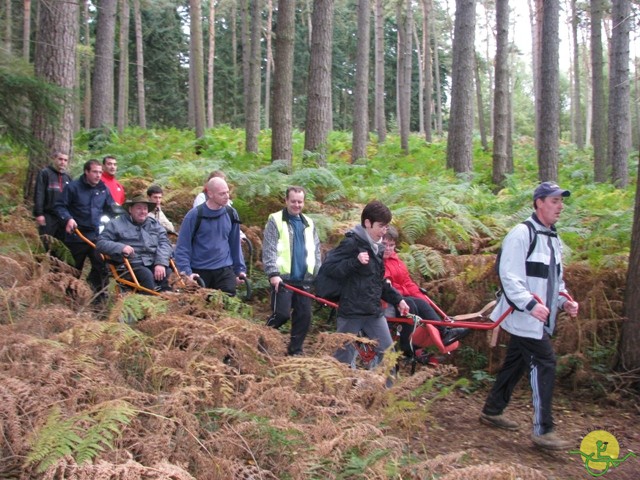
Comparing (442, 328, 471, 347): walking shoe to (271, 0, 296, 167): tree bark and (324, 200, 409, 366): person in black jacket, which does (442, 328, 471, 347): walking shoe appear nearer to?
(324, 200, 409, 366): person in black jacket

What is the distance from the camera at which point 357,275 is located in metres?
6.03

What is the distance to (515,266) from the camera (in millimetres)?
5484

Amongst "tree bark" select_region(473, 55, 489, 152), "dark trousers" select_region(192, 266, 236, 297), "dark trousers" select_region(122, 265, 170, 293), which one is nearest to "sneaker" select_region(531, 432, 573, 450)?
"dark trousers" select_region(192, 266, 236, 297)

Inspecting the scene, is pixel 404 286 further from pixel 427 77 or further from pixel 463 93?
pixel 427 77

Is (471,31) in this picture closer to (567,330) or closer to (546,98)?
(546,98)

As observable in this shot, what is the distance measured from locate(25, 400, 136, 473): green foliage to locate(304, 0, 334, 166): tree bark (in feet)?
33.8

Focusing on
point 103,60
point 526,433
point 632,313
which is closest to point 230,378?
point 526,433

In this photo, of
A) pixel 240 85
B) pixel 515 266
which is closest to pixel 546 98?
pixel 515 266

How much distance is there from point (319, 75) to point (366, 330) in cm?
865

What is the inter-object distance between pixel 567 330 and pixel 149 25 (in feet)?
136

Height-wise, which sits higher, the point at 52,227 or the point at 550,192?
the point at 550,192

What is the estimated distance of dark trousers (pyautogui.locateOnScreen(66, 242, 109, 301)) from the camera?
25.0 feet

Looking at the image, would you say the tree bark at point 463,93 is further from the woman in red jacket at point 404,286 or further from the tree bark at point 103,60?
the tree bark at point 103,60

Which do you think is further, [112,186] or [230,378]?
[112,186]
